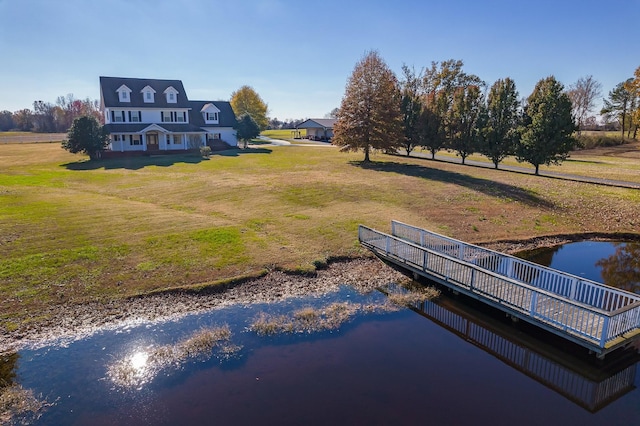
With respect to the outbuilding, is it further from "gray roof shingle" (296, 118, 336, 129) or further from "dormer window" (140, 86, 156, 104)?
"dormer window" (140, 86, 156, 104)

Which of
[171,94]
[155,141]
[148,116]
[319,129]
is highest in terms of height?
[171,94]

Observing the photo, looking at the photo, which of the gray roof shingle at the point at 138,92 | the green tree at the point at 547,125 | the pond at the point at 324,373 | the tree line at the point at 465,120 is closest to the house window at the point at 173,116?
the gray roof shingle at the point at 138,92

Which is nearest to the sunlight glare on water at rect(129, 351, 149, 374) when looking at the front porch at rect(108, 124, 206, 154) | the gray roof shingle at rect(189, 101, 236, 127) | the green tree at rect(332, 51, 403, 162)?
the green tree at rect(332, 51, 403, 162)

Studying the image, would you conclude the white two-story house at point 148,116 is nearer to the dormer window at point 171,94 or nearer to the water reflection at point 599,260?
the dormer window at point 171,94

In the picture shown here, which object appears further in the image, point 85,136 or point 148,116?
point 148,116

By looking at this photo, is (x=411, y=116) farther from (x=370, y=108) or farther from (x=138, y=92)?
(x=138, y=92)

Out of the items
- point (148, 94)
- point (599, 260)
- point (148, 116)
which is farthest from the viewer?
point (148, 94)

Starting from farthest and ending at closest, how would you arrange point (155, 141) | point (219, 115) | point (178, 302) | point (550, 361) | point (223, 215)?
point (219, 115) < point (155, 141) < point (223, 215) < point (178, 302) < point (550, 361)

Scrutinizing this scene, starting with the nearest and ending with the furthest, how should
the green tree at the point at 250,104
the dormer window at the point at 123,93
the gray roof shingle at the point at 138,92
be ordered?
the gray roof shingle at the point at 138,92 → the dormer window at the point at 123,93 → the green tree at the point at 250,104

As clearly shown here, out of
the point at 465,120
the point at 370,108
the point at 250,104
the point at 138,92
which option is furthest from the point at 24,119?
the point at 465,120
